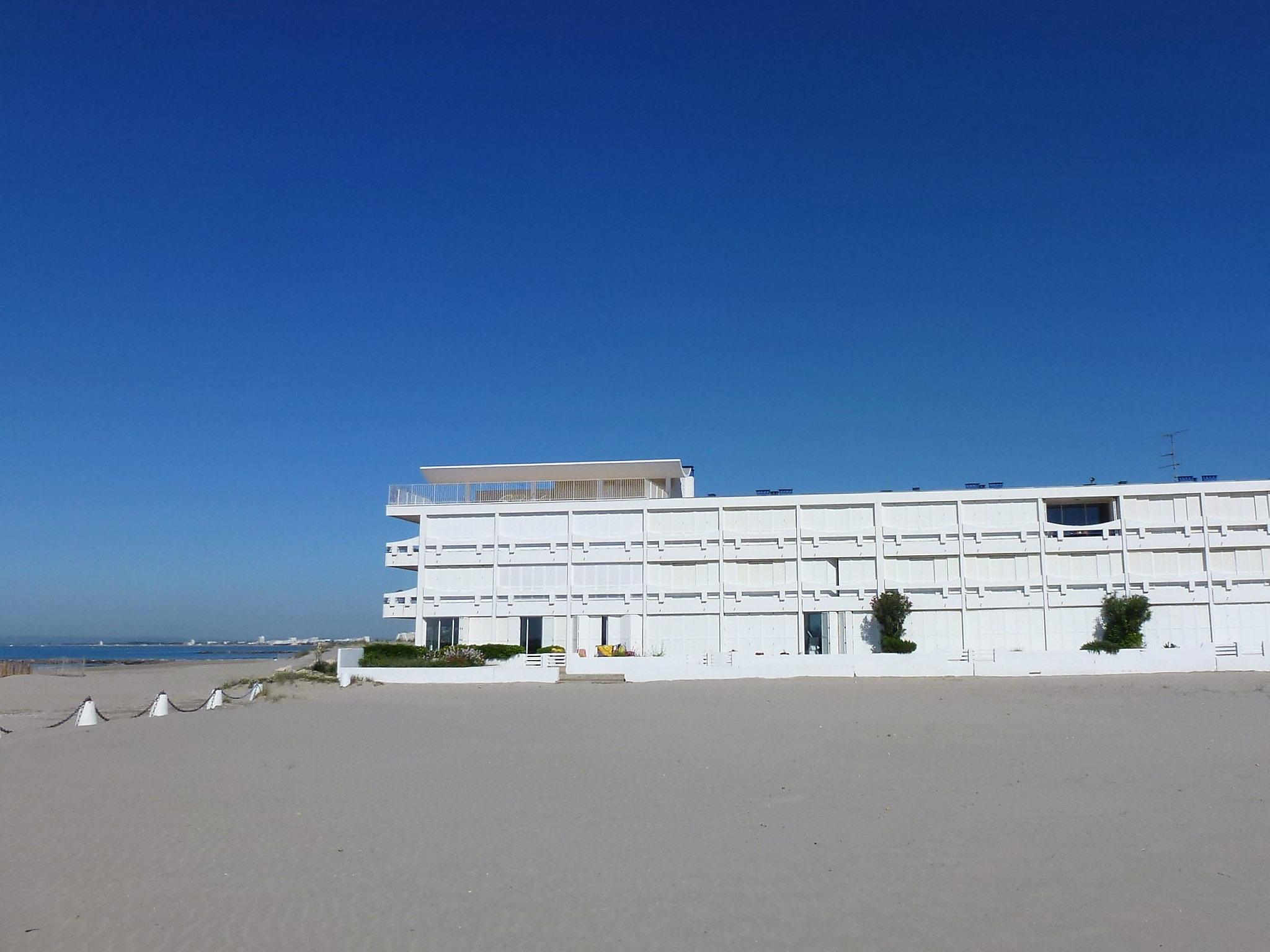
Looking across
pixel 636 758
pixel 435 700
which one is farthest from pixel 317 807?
pixel 435 700

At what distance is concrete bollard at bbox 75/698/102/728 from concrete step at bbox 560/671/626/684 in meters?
17.1

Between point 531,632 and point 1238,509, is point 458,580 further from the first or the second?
point 1238,509

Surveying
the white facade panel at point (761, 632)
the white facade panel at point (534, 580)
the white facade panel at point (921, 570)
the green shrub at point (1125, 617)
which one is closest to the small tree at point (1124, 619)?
the green shrub at point (1125, 617)

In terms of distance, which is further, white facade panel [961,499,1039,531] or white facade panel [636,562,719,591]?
white facade panel [636,562,719,591]

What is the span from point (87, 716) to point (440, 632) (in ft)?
93.1

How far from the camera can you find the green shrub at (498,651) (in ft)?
146

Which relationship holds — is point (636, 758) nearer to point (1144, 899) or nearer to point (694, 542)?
point (1144, 899)

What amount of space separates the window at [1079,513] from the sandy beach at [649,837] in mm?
30417

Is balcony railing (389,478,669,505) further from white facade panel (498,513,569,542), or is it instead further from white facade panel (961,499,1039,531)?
white facade panel (961,499,1039,531)

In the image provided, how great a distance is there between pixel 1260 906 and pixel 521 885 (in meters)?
6.19

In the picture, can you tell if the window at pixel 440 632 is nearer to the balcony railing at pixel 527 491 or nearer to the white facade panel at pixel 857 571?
the balcony railing at pixel 527 491

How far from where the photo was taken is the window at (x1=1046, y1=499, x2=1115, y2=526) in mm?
49531

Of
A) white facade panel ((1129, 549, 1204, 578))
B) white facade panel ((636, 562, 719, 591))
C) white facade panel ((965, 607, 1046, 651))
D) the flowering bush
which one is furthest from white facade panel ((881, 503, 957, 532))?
the flowering bush

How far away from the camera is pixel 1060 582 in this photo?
48.5 metres
